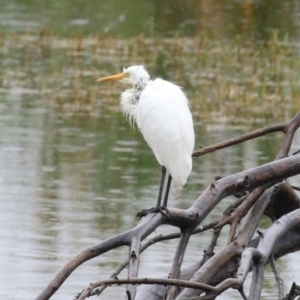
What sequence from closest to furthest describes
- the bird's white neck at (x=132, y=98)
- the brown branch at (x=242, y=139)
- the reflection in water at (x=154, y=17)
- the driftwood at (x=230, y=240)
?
the driftwood at (x=230, y=240) < the brown branch at (x=242, y=139) < the bird's white neck at (x=132, y=98) < the reflection in water at (x=154, y=17)

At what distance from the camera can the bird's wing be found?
5793 mm

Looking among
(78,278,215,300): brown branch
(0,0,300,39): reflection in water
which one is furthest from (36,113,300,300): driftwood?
(0,0,300,39): reflection in water

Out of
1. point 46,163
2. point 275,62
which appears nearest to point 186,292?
point 46,163

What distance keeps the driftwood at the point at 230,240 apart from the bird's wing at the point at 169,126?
100 cm

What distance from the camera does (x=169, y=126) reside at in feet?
19.3

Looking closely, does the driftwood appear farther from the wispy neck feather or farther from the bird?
the wispy neck feather

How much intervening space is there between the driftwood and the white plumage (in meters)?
1.00

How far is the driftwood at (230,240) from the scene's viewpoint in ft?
10.6

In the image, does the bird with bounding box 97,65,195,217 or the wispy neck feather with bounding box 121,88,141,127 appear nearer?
the bird with bounding box 97,65,195,217

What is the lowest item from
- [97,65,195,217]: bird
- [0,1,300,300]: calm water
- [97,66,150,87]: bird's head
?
[0,1,300,300]: calm water

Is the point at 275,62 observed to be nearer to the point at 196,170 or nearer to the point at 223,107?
the point at 223,107

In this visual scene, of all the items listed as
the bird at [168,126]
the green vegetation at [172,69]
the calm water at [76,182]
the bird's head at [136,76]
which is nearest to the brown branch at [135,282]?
the bird at [168,126]

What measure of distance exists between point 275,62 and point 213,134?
594 centimetres

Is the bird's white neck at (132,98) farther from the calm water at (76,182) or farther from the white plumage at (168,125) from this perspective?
the calm water at (76,182)
